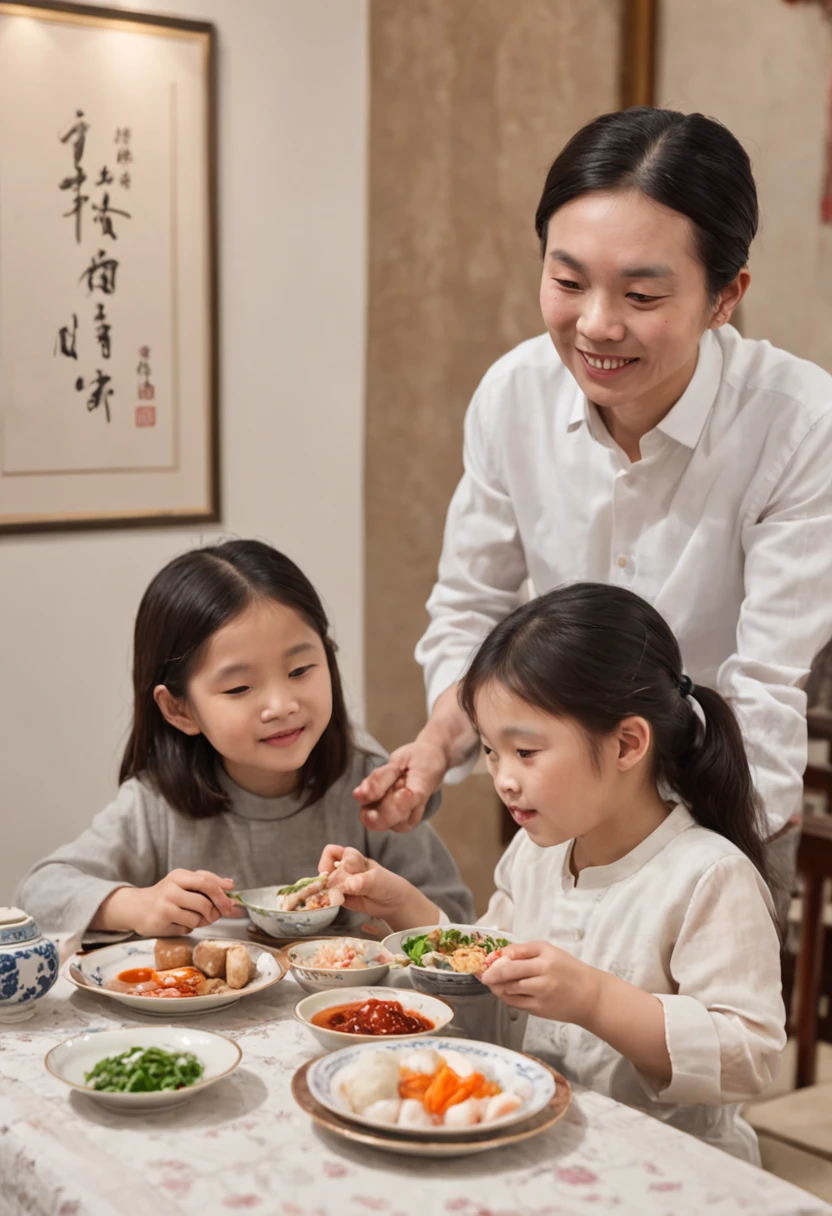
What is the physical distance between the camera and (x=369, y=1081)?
45.3 inches

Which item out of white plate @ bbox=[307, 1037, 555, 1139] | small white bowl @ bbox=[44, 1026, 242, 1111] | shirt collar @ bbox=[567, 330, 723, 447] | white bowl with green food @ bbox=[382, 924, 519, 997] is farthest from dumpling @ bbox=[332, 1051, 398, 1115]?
shirt collar @ bbox=[567, 330, 723, 447]

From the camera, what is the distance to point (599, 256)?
163 centimetres

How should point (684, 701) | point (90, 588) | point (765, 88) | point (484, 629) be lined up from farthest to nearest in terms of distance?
point (765, 88) < point (90, 588) < point (484, 629) < point (684, 701)

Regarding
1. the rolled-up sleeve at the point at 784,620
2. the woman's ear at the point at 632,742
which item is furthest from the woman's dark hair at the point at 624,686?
the rolled-up sleeve at the point at 784,620

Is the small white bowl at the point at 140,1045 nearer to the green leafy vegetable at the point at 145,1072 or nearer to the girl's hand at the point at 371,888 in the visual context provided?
the green leafy vegetable at the point at 145,1072

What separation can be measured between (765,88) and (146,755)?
293cm

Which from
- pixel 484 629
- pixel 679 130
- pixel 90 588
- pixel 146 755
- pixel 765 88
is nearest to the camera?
pixel 679 130

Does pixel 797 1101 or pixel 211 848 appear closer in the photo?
pixel 211 848

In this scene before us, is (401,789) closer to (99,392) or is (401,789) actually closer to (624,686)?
(624,686)

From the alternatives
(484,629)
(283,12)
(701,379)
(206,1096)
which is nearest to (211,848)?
(484,629)

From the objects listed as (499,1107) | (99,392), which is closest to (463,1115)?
(499,1107)

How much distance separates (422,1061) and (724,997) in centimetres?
35

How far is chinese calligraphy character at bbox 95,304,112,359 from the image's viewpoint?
302cm

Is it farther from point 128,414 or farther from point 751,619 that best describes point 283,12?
point 751,619
